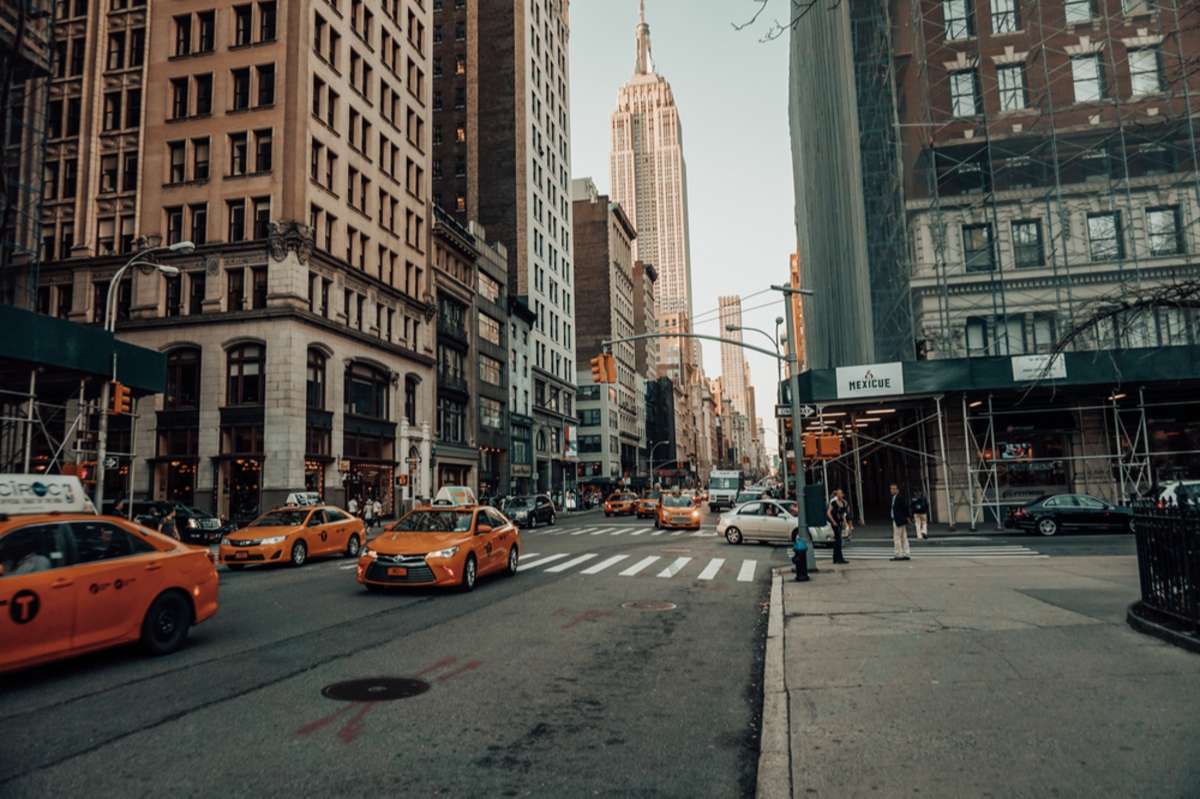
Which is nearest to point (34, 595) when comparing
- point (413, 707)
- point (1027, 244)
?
point (413, 707)

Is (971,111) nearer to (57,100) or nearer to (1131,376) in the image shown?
(1131,376)

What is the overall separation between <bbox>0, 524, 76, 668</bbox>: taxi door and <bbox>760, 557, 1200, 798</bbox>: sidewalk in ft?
21.3

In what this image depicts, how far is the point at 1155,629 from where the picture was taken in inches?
314

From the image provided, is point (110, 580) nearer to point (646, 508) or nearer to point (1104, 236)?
point (1104, 236)

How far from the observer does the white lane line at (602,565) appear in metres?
17.3

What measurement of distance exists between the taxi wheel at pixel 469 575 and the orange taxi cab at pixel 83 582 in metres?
4.77

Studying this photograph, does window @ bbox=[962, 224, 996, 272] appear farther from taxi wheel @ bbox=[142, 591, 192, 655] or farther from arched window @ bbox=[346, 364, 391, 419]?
taxi wheel @ bbox=[142, 591, 192, 655]

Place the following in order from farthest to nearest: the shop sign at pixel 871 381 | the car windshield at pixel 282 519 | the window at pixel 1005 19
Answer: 1. the window at pixel 1005 19
2. the shop sign at pixel 871 381
3. the car windshield at pixel 282 519

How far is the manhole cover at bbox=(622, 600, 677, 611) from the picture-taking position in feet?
39.9

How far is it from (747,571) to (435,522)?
7.31 m

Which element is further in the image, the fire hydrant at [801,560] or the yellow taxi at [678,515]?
the yellow taxi at [678,515]

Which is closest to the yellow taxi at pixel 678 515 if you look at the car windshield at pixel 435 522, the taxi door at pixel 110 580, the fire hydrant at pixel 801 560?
the fire hydrant at pixel 801 560

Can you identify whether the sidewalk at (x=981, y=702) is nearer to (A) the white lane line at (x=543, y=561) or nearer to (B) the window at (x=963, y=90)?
(A) the white lane line at (x=543, y=561)

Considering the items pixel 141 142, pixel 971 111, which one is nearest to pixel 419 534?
pixel 971 111
